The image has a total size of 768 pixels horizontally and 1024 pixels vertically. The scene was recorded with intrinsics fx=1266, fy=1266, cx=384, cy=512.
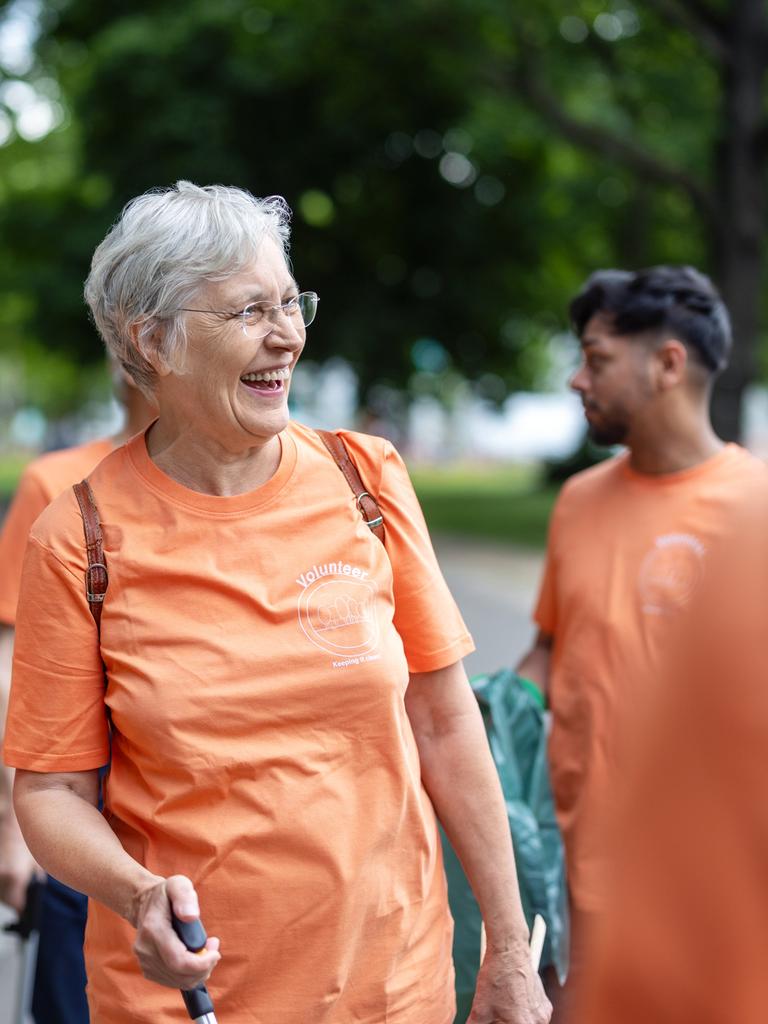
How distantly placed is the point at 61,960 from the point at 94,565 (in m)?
1.46

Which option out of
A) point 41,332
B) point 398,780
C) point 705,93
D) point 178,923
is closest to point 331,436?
point 398,780

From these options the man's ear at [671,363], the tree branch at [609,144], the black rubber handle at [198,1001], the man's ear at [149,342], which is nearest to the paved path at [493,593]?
the man's ear at [671,363]

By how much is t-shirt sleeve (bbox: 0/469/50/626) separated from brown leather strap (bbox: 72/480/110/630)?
1072 mm

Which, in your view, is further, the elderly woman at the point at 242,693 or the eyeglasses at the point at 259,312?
the eyeglasses at the point at 259,312

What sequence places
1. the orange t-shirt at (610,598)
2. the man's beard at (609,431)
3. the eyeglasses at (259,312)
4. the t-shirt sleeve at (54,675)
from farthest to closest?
the man's beard at (609,431) → the orange t-shirt at (610,598) → the eyeglasses at (259,312) → the t-shirt sleeve at (54,675)

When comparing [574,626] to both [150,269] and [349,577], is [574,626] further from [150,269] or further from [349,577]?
[150,269]

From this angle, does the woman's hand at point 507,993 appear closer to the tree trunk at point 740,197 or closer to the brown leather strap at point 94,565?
the brown leather strap at point 94,565

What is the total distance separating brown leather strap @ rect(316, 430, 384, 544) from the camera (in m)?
2.11

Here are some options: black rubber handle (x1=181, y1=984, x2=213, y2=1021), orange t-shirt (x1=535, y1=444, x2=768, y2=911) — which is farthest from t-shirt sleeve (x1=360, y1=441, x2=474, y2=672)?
orange t-shirt (x1=535, y1=444, x2=768, y2=911)

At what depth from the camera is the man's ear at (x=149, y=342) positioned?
207cm

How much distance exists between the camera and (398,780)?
2.04 m

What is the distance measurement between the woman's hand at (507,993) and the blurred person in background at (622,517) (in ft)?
2.09

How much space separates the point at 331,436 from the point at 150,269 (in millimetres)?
423

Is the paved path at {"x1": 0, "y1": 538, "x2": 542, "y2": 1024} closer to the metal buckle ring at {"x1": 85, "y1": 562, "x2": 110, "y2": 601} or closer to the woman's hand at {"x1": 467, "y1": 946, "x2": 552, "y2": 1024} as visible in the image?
the woman's hand at {"x1": 467, "y1": 946, "x2": 552, "y2": 1024}
